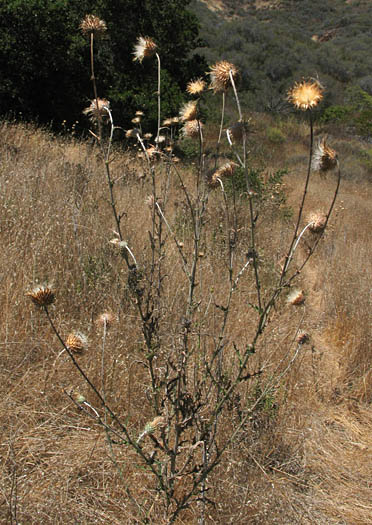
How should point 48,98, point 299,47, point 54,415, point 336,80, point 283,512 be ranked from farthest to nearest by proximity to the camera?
point 299,47, point 336,80, point 48,98, point 54,415, point 283,512

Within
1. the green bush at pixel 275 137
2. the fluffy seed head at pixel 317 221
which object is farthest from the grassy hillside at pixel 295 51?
the fluffy seed head at pixel 317 221

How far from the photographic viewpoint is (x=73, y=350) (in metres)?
1.46

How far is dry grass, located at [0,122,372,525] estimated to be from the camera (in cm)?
174

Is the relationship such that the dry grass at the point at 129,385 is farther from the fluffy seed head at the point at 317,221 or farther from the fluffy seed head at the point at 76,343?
the fluffy seed head at the point at 317,221

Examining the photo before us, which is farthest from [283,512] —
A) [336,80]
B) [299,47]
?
[299,47]

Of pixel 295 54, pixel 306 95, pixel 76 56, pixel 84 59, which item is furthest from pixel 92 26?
pixel 295 54

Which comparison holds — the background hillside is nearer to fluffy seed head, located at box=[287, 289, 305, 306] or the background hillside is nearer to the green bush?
fluffy seed head, located at box=[287, 289, 305, 306]

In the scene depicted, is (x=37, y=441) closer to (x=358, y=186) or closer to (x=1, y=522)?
(x=1, y=522)

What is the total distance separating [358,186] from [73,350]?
1025 centimetres

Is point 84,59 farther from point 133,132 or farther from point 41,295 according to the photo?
point 41,295

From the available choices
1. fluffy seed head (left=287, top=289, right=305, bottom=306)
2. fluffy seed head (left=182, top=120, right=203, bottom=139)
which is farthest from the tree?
fluffy seed head (left=287, top=289, right=305, bottom=306)

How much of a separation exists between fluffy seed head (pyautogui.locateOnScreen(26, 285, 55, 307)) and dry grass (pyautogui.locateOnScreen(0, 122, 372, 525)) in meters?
0.54

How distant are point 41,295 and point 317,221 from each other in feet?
3.20

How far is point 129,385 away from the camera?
188 cm
